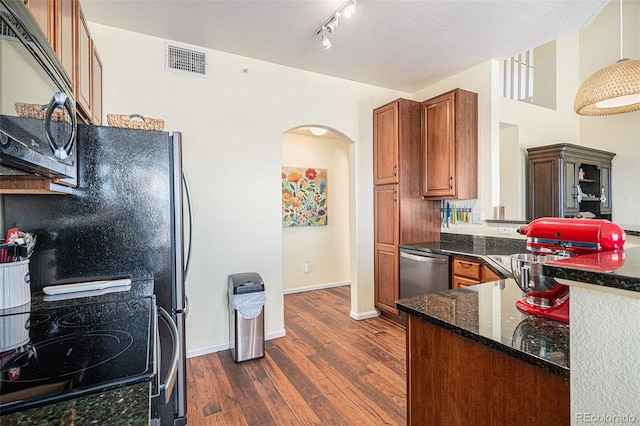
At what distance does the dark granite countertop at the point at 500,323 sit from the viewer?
84cm

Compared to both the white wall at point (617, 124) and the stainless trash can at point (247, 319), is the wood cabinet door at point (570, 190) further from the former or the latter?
the stainless trash can at point (247, 319)

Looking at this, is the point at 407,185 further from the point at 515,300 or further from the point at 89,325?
the point at 89,325

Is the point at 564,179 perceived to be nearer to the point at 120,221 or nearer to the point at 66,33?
the point at 120,221

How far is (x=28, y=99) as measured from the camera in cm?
88

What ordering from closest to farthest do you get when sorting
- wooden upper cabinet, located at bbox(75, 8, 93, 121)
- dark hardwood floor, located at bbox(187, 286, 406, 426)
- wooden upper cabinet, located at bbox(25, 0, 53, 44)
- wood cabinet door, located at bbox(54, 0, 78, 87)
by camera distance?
wooden upper cabinet, located at bbox(25, 0, 53, 44)
wood cabinet door, located at bbox(54, 0, 78, 87)
wooden upper cabinet, located at bbox(75, 8, 93, 121)
dark hardwood floor, located at bbox(187, 286, 406, 426)

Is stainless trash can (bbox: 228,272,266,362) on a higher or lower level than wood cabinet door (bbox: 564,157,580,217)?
lower

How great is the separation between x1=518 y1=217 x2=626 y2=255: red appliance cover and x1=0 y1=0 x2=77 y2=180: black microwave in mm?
1597

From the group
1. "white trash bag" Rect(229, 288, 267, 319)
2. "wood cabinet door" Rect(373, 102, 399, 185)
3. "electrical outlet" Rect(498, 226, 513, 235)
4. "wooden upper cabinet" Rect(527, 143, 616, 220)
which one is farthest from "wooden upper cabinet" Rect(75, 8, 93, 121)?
"wooden upper cabinet" Rect(527, 143, 616, 220)

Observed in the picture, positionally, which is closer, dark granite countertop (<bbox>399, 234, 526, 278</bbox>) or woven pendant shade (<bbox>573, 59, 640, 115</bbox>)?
woven pendant shade (<bbox>573, 59, 640, 115</bbox>)

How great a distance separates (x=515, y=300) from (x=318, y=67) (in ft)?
9.26

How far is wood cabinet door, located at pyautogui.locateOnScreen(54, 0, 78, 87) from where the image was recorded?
136cm

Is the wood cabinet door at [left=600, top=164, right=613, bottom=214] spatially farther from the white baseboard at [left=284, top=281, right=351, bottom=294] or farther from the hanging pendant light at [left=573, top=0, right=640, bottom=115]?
the white baseboard at [left=284, top=281, right=351, bottom=294]

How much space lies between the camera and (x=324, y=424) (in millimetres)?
1904

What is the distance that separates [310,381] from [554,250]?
6.41 feet
